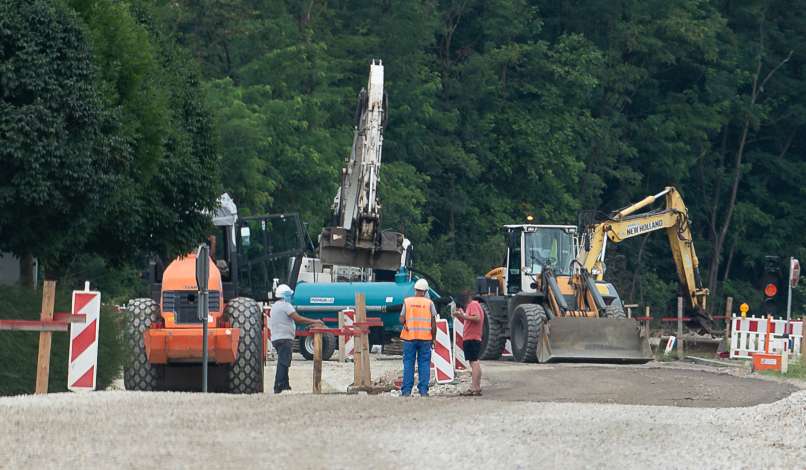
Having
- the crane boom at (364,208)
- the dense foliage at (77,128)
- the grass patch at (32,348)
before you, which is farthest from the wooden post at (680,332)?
the grass patch at (32,348)

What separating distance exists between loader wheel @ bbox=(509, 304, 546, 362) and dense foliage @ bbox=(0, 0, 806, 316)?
5.57 meters

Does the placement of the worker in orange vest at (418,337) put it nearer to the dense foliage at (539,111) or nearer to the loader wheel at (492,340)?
the loader wheel at (492,340)

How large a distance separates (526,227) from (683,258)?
4.50 m

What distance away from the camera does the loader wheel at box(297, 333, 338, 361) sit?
38.8m

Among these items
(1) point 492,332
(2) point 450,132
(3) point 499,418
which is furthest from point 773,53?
(3) point 499,418

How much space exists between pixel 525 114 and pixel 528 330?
109 ft

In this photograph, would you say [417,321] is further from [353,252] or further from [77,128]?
[353,252]

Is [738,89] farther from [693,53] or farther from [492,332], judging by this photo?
[492,332]

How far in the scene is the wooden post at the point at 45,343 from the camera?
20438mm

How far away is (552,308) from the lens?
37.7 m

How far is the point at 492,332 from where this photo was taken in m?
40.0

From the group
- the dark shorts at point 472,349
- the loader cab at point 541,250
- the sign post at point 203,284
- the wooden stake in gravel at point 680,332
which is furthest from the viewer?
the wooden stake in gravel at point 680,332

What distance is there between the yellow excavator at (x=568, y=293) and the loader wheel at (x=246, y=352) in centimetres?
1154

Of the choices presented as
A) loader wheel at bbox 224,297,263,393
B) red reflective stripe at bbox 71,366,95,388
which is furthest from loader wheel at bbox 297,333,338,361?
red reflective stripe at bbox 71,366,95,388
